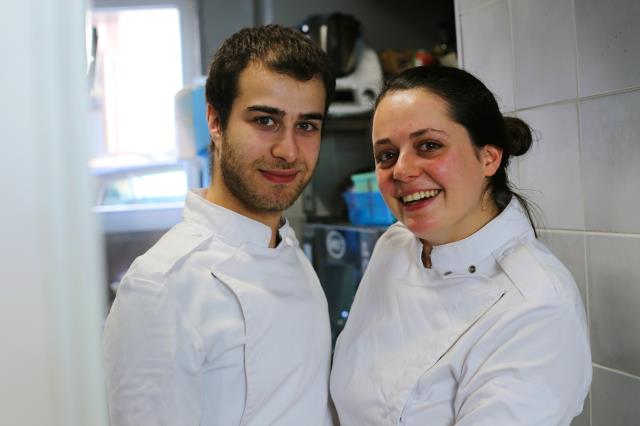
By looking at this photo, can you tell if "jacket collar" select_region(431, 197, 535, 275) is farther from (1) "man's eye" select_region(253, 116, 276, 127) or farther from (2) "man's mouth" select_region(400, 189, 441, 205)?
(1) "man's eye" select_region(253, 116, 276, 127)

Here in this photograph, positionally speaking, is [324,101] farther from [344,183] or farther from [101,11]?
[101,11]

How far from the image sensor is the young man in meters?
1.00

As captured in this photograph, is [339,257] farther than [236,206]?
Yes

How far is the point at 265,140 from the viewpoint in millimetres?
1211

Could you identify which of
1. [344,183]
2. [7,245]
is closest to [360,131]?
[344,183]

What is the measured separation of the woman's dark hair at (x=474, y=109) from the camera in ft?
3.81

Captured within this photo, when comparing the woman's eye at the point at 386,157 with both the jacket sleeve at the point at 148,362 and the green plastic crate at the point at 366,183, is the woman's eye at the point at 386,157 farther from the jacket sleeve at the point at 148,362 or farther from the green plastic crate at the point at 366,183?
the green plastic crate at the point at 366,183

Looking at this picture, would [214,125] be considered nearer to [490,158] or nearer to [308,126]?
[308,126]

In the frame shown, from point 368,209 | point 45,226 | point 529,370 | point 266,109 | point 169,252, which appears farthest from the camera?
point 368,209

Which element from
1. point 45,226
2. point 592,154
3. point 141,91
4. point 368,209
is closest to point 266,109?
point 592,154

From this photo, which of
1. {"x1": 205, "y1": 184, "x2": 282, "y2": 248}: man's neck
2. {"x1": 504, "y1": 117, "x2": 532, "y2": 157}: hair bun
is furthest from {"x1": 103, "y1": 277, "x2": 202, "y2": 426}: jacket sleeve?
{"x1": 504, "y1": 117, "x2": 532, "y2": 157}: hair bun

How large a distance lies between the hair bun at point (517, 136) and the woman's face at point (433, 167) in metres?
0.07

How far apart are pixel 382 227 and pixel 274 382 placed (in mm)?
1422

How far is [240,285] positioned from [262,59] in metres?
0.45
